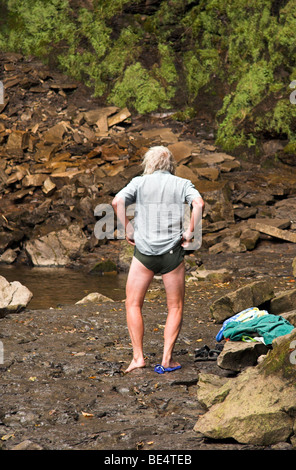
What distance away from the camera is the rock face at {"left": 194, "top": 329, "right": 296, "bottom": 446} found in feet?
11.3

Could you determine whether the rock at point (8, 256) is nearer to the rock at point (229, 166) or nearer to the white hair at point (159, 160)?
the rock at point (229, 166)

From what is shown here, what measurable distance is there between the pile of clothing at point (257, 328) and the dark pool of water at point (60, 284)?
5.34m

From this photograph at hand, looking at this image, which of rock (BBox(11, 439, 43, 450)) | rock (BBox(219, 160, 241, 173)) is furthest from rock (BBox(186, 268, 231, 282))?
rock (BBox(219, 160, 241, 173))

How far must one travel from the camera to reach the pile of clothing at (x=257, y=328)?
4.83 meters

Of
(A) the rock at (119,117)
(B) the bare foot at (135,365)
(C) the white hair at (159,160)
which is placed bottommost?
(A) the rock at (119,117)

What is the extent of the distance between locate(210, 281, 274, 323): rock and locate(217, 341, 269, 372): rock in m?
1.49

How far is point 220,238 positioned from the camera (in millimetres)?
14555

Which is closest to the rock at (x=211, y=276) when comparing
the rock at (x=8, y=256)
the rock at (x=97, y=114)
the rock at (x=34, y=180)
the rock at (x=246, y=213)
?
the rock at (x=246, y=213)

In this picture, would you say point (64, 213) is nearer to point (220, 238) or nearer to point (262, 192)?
point (220, 238)

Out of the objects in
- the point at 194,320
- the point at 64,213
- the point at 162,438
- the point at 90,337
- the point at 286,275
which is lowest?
the point at 64,213

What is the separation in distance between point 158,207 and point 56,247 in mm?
10746

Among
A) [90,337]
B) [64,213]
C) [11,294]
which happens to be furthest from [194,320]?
[64,213]

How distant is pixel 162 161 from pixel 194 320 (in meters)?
2.97

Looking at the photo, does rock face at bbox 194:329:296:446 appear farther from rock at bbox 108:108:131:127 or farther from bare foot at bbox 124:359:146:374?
rock at bbox 108:108:131:127
